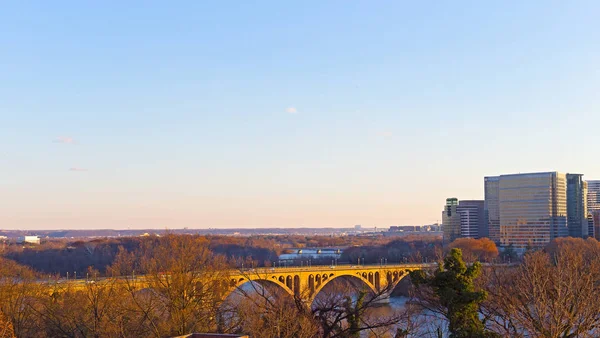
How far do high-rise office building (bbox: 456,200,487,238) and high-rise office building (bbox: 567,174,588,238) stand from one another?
22675 millimetres

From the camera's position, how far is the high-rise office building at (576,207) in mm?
138000

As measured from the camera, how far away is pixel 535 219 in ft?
446

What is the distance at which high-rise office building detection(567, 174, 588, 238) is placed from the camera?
5433 inches

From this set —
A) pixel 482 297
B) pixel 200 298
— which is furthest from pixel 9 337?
pixel 482 297

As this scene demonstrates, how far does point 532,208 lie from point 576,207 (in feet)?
32.7

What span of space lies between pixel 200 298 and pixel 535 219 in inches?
4627

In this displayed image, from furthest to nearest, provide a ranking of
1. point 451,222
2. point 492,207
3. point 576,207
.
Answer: point 451,222
point 492,207
point 576,207

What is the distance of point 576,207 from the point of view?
14000 cm

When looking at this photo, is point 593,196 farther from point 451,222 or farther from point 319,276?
point 319,276

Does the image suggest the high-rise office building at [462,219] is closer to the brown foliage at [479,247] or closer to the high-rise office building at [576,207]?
the high-rise office building at [576,207]

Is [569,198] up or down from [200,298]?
up

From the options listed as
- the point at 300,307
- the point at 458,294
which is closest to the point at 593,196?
the point at 458,294

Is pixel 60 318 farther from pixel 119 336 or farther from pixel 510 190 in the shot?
pixel 510 190

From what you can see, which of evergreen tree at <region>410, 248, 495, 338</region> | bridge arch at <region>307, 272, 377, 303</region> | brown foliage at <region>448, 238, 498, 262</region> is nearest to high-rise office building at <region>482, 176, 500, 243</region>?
brown foliage at <region>448, 238, 498, 262</region>
